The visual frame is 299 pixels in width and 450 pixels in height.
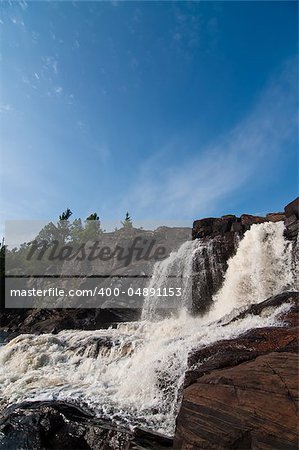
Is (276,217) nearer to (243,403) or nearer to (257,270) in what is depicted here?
(257,270)

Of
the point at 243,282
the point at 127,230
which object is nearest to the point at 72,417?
the point at 243,282

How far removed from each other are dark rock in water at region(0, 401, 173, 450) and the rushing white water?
76cm

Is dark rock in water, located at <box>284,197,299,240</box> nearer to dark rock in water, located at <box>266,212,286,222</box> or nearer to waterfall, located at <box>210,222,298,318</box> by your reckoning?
waterfall, located at <box>210,222,298,318</box>

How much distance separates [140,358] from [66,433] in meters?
5.69

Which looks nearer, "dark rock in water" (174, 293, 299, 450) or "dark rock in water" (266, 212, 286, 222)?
"dark rock in water" (174, 293, 299, 450)

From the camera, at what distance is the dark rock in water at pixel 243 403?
4625 mm

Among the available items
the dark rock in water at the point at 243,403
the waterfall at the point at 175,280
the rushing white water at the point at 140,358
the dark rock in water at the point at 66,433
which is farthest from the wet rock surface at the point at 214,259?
the dark rock in water at the point at 66,433

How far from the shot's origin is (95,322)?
3206 centimetres

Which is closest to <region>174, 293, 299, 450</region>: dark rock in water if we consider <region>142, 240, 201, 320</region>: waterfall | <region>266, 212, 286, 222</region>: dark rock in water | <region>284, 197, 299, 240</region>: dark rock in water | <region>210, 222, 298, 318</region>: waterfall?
<region>210, 222, 298, 318</region>: waterfall

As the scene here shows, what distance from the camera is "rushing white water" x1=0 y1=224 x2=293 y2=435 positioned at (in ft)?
28.8

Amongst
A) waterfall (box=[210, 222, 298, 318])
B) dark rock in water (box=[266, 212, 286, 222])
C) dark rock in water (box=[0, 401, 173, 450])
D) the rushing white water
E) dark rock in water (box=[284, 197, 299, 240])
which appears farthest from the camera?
dark rock in water (box=[266, 212, 286, 222])

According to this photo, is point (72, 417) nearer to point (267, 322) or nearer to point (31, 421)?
point (31, 421)

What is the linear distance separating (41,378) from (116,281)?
2143 cm

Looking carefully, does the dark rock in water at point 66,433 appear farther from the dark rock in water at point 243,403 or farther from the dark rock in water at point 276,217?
the dark rock in water at point 276,217
